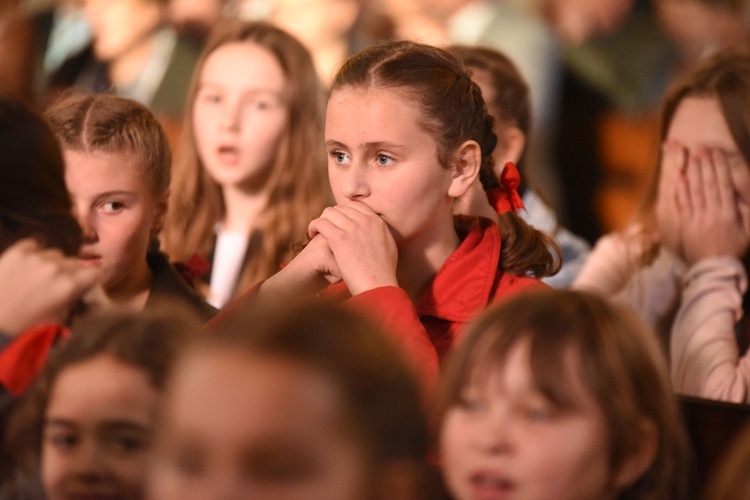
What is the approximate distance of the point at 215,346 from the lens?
3.60 ft

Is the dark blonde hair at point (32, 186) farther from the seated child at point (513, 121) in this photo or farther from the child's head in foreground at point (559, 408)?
the seated child at point (513, 121)

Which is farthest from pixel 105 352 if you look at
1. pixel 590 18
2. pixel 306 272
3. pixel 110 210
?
pixel 590 18

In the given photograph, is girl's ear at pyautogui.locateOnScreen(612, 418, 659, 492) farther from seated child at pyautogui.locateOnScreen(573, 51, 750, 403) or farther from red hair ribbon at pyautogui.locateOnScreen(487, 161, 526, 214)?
seated child at pyautogui.locateOnScreen(573, 51, 750, 403)

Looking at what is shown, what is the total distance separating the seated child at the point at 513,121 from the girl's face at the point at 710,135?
42 cm

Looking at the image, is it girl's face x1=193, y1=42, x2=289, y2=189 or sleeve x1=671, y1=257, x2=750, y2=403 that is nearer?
sleeve x1=671, y1=257, x2=750, y2=403

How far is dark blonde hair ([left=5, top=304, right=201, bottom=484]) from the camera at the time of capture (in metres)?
1.39

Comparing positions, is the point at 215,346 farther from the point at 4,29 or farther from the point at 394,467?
the point at 4,29

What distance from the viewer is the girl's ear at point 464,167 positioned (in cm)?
209

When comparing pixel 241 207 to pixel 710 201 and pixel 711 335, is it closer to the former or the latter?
pixel 710 201

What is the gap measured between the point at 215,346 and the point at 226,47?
7.87 feet

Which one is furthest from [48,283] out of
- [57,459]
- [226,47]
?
[226,47]

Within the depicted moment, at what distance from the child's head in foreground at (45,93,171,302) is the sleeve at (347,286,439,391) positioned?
62cm

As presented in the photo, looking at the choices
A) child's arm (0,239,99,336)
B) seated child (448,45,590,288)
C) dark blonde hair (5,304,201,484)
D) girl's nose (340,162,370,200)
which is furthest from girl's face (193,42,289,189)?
dark blonde hair (5,304,201,484)

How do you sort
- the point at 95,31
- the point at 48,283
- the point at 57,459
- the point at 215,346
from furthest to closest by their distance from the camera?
1. the point at 95,31
2. the point at 48,283
3. the point at 57,459
4. the point at 215,346
